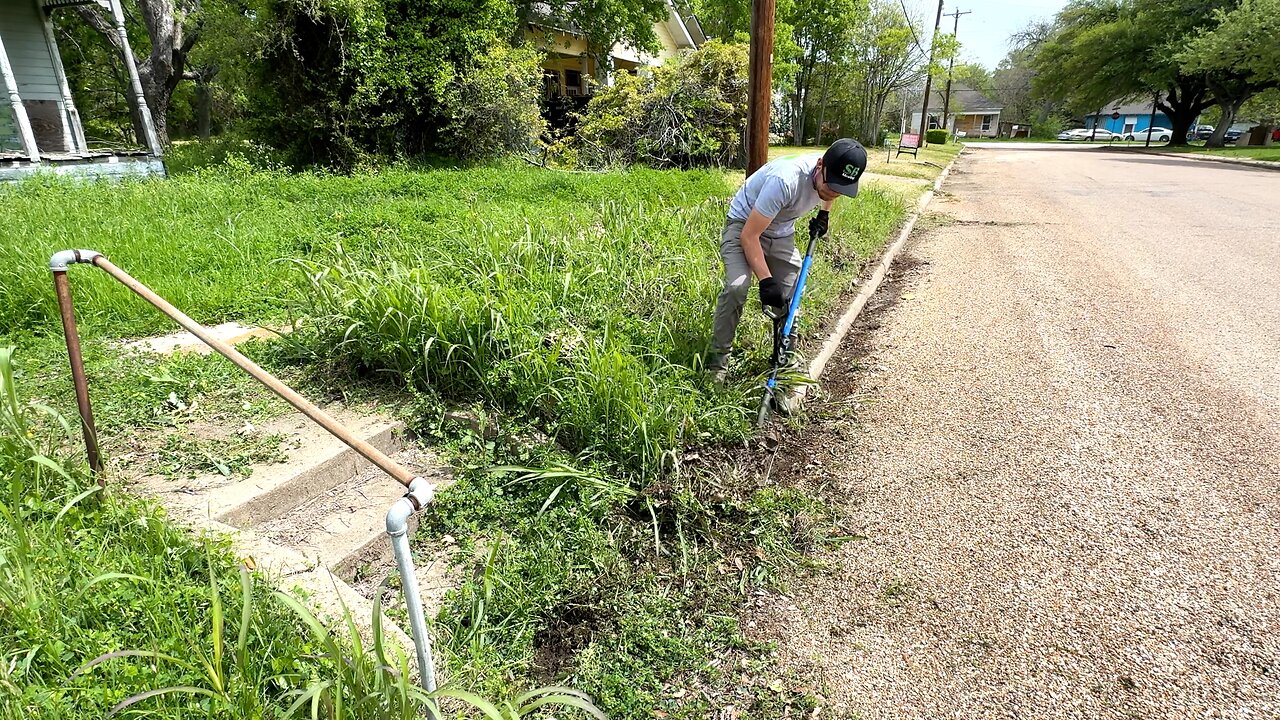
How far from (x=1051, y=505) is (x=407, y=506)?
2919 mm

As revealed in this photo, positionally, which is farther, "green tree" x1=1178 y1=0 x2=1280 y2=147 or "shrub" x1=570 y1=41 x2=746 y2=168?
"green tree" x1=1178 y1=0 x2=1280 y2=147

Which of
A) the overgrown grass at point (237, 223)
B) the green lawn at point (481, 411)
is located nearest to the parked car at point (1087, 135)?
the overgrown grass at point (237, 223)

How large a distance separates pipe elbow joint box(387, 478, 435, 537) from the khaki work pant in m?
2.79

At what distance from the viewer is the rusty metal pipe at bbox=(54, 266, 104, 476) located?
2396 millimetres

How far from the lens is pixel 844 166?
138 inches

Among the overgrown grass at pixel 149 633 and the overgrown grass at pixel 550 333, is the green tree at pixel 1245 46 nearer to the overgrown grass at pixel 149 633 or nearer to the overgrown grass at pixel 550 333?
the overgrown grass at pixel 550 333

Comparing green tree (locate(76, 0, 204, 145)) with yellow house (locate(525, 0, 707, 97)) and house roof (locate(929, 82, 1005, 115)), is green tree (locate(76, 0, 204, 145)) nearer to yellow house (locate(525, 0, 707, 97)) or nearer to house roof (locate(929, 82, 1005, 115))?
yellow house (locate(525, 0, 707, 97))

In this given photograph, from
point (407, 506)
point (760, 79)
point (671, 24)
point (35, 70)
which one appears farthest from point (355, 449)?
point (671, 24)

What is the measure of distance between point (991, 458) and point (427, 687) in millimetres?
3035

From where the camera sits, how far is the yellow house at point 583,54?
55.9ft

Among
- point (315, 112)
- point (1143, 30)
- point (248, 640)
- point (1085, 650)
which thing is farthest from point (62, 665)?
point (1143, 30)

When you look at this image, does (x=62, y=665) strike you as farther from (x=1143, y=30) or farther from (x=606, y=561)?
(x=1143, y=30)

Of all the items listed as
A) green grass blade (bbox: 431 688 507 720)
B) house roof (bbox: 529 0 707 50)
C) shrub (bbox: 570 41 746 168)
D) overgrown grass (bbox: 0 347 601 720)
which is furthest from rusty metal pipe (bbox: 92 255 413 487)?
house roof (bbox: 529 0 707 50)

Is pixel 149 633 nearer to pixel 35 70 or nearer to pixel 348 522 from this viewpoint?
pixel 348 522
